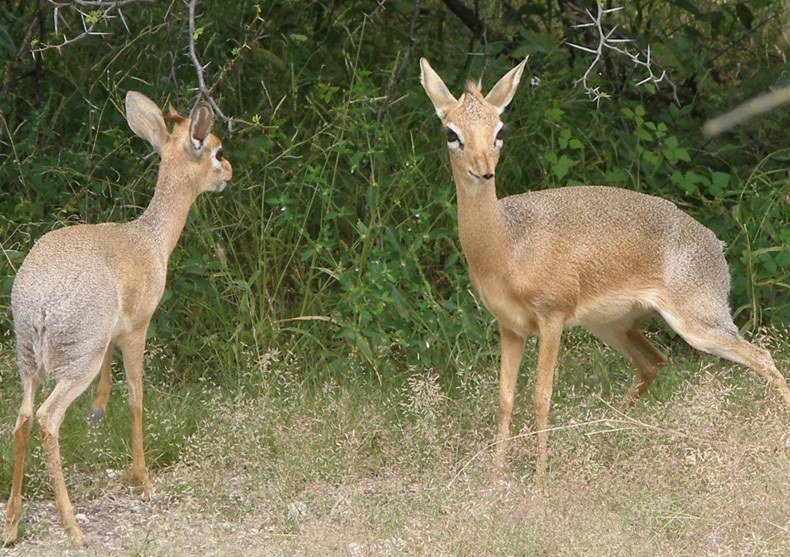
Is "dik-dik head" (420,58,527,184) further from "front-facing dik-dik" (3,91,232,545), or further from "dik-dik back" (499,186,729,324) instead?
"front-facing dik-dik" (3,91,232,545)

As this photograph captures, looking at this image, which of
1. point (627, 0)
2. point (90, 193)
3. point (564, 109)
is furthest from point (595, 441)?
point (627, 0)

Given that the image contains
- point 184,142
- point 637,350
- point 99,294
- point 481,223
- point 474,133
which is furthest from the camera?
point 637,350

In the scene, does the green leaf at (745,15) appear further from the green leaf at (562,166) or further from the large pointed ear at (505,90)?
the large pointed ear at (505,90)

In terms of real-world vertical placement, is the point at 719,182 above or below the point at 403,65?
below

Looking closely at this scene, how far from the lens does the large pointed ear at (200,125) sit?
524 cm

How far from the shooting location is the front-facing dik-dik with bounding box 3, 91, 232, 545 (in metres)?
4.50

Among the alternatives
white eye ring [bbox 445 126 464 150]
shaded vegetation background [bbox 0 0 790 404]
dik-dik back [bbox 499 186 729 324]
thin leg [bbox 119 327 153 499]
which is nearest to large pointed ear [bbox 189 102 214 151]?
shaded vegetation background [bbox 0 0 790 404]

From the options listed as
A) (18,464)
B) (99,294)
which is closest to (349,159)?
(99,294)

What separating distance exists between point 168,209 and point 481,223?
1.19 m

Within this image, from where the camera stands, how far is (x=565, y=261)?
17.0 feet

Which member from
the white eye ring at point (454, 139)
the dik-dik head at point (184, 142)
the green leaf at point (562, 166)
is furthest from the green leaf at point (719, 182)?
the dik-dik head at point (184, 142)

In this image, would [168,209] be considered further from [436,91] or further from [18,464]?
[18,464]

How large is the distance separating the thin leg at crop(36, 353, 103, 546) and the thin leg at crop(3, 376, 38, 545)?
0.24ft

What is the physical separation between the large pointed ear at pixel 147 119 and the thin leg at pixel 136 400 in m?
0.81
